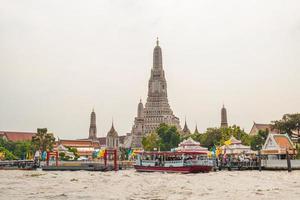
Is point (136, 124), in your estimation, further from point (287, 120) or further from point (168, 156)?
point (168, 156)

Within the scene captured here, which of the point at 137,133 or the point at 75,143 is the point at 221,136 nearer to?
the point at 137,133

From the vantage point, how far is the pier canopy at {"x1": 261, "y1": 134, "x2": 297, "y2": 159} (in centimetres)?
5813

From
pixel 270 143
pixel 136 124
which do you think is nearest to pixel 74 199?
pixel 270 143

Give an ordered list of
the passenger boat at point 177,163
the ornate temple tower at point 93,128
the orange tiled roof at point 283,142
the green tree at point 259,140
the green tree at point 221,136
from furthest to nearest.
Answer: the ornate temple tower at point 93,128 < the green tree at point 259,140 < the green tree at point 221,136 < the orange tiled roof at point 283,142 < the passenger boat at point 177,163

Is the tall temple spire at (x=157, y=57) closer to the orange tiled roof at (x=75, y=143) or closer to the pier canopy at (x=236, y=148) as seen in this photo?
the orange tiled roof at (x=75, y=143)

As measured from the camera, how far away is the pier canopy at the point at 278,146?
58128 millimetres

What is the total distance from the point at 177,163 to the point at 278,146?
15914 mm

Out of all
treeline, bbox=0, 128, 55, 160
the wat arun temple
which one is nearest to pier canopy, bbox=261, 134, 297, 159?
treeline, bbox=0, 128, 55, 160

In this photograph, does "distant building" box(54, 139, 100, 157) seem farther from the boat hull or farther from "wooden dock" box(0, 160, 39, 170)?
the boat hull

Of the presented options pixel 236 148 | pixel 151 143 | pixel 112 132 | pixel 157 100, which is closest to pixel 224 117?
pixel 157 100

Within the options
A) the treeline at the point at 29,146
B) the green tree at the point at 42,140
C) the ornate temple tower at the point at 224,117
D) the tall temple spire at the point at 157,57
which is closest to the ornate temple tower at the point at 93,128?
the tall temple spire at the point at 157,57

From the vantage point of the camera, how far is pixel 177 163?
50.2m

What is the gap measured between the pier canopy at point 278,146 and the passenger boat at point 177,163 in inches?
422

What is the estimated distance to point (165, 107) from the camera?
441ft
